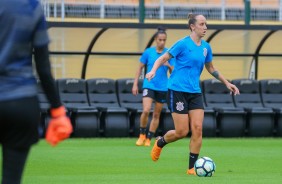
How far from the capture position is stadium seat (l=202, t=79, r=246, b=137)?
2423 centimetres

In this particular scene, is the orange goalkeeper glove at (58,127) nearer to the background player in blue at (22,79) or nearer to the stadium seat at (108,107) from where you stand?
the background player in blue at (22,79)

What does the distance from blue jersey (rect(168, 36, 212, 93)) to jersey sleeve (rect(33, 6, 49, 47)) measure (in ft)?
23.5

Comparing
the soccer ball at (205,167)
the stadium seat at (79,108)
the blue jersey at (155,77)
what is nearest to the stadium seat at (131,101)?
the stadium seat at (79,108)

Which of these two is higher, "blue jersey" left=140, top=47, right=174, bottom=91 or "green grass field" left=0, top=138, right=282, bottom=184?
"blue jersey" left=140, top=47, right=174, bottom=91

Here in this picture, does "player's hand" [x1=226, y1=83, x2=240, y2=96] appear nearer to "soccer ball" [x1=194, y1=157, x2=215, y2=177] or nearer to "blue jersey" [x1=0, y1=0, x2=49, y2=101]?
"soccer ball" [x1=194, y1=157, x2=215, y2=177]

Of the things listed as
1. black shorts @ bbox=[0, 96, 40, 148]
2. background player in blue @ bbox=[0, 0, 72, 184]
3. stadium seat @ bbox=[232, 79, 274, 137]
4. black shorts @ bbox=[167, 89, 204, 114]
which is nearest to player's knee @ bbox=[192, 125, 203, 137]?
black shorts @ bbox=[167, 89, 204, 114]

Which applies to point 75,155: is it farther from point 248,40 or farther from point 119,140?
point 248,40

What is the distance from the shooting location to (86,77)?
83.7 feet

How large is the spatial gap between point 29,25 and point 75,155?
11.4m

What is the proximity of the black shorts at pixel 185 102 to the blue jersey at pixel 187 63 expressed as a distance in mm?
70

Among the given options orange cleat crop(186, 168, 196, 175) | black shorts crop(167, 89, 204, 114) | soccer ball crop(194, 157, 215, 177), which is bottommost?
orange cleat crop(186, 168, 196, 175)

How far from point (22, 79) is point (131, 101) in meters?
18.3

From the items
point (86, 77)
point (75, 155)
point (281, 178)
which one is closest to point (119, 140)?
point (86, 77)

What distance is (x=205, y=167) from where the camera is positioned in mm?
12805
